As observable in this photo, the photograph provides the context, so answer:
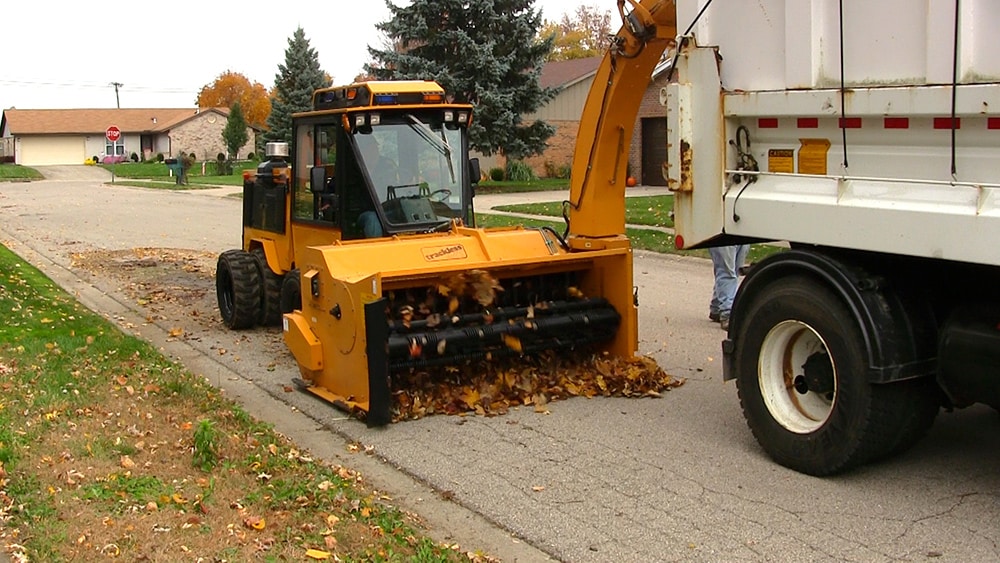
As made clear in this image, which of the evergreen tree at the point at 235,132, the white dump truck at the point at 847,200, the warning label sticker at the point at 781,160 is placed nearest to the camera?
the white dump truck at the point at 847,200

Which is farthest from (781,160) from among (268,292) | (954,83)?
(268,292)

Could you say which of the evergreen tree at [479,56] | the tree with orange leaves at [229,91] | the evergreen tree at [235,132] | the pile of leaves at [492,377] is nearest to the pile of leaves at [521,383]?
the pile of leaves at [492,377]

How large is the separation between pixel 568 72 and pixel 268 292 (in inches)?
1356

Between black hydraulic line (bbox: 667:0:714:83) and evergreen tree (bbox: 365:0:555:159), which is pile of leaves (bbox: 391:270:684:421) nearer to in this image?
black hydraulic line (bbox: 667:0:714:83)

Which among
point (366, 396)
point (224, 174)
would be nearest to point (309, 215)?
point (366, 396)

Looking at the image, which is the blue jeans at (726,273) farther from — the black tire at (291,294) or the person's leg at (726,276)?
the black tire at (291,294)

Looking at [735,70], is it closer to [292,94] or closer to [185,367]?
[185,367]

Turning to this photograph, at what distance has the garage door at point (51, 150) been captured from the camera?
8938cm

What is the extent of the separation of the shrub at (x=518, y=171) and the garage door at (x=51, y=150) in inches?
2453

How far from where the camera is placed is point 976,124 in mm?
5102

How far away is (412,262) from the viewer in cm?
761

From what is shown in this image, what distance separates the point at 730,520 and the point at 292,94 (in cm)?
4556

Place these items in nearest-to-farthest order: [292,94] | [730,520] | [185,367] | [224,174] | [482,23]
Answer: [730,520] < [185,367] < [482,23] < [292,94] < [224,174]

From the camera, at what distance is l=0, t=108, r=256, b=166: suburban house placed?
87875 millimetres
